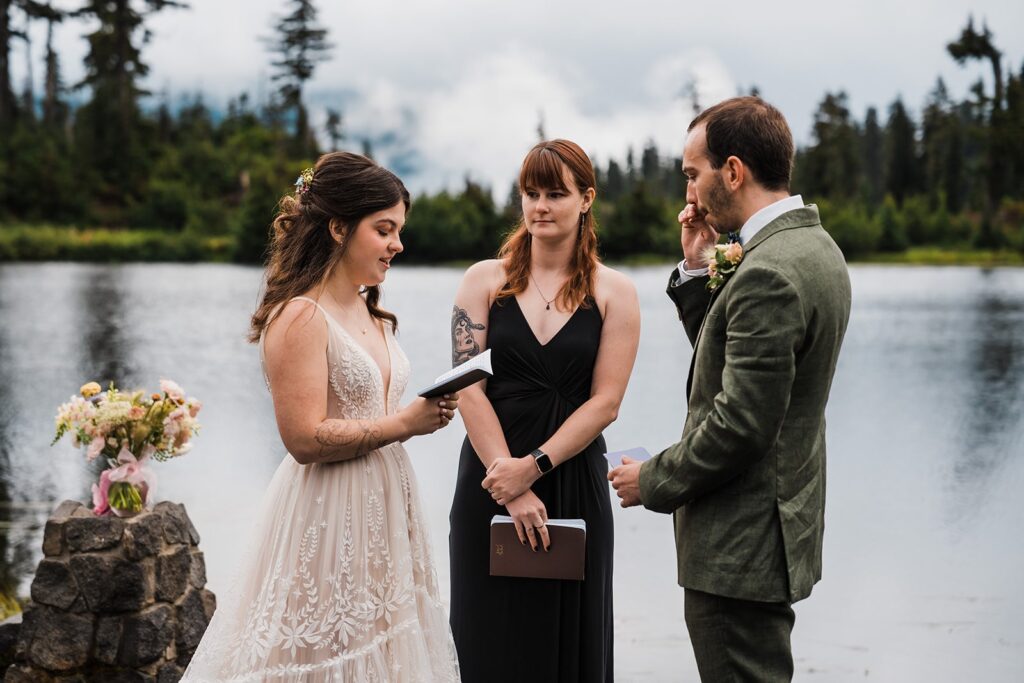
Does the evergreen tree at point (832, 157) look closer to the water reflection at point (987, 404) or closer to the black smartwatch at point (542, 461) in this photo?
the water reflection at point (987, 404)

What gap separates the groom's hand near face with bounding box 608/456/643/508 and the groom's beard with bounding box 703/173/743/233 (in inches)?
26.4

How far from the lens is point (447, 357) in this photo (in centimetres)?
2378

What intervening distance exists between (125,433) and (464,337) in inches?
71.9

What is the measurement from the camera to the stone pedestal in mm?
4293

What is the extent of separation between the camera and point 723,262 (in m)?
2.59

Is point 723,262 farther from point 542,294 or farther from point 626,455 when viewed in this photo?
point 542,294

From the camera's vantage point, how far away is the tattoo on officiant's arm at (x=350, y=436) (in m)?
2.86

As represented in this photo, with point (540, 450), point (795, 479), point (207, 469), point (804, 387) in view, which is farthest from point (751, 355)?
point (207, 469)

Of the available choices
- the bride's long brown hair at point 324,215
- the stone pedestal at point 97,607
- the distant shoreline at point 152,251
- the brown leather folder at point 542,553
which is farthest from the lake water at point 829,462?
the distant shoreline at point 152,251

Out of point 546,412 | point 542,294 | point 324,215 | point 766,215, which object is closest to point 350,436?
point 324,215

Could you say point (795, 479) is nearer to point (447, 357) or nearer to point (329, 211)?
point (329, 211)

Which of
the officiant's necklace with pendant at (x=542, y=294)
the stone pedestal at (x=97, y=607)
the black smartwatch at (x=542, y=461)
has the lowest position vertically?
the stone pedestal at (x=97, y=607)

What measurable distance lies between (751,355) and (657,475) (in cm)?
43

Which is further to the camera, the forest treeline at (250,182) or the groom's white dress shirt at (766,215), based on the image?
the forest treeline at (250,182)
